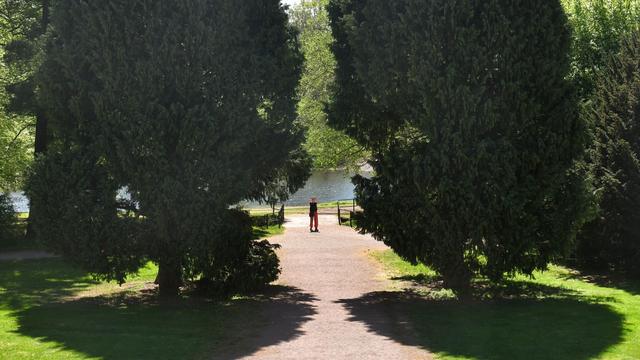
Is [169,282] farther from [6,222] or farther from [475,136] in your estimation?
[6,222]

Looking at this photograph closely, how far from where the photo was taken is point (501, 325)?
11.1 m

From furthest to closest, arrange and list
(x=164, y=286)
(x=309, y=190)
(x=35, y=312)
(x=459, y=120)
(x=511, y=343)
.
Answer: (x=309, y=190) → (x=164, y=286) → (x=35, y=312) → (x=459, y=120) → (x=511, y=343)

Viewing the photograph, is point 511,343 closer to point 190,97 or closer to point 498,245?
point 498,245

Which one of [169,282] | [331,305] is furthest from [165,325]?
[331,305]

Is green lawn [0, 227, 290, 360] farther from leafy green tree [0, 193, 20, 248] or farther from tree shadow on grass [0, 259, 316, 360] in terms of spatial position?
leafy green tree [0, 193, 20, 248]

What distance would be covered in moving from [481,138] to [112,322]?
8302mm

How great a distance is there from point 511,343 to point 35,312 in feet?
32.2

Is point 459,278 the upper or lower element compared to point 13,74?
lower

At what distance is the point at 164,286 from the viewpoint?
14.1 m

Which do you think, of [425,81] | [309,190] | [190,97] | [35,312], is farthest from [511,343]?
[309,190]

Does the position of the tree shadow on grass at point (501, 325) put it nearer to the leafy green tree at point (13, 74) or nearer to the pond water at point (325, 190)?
the leafy green tree at point (13, 74)

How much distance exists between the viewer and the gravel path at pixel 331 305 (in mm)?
9781

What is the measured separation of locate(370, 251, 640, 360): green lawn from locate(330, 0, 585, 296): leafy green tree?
975 mm

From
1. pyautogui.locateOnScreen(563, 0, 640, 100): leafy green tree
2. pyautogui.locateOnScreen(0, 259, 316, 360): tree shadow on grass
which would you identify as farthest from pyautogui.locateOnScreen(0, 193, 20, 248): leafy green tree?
pyautogui.locateOnScreen(563, 0, 640, 100): leafy green tree
